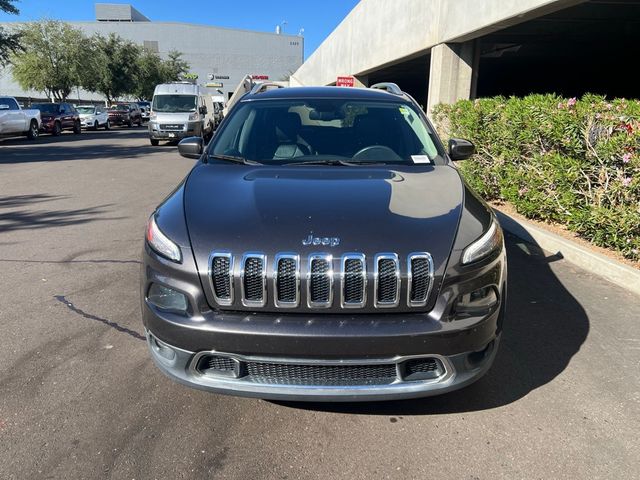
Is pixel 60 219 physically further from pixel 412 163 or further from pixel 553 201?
pixel 553 201

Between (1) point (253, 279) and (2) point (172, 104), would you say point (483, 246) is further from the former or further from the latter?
(2) point (172, 104)

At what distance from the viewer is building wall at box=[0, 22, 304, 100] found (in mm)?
83375

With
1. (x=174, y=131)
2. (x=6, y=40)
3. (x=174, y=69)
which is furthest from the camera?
(x=174, y=69)

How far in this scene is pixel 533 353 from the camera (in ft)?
11.9

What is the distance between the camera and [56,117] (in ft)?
88.0

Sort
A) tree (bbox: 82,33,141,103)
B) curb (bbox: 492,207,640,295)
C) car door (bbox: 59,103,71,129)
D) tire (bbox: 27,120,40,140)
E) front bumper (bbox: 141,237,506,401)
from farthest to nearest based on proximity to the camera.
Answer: tree (bbox: 82,33,141,103) < car door (bbox: 59,103,71,129) < tire (bbox: 27,120,40,140) < curb (bbox: 492,207,640,295) < front bumper (bbox: 141,237,506,401)

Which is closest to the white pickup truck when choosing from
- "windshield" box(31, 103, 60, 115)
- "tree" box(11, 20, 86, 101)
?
"windshield" box(31, 103, 60, 115)

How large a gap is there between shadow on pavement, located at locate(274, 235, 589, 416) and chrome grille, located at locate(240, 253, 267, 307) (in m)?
0.90

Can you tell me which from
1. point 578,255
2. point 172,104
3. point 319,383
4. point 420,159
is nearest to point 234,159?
point 420,159

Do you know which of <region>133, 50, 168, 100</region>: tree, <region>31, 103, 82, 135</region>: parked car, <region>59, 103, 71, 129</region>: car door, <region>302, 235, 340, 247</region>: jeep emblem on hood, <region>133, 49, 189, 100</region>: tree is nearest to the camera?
<region>302, 235, 340, 247</region>: jeep emblem on hood

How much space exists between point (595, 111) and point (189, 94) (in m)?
18.8

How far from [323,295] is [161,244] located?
3.07ft

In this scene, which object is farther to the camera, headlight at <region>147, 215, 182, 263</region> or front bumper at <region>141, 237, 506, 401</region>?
headlight at <region>147, 215, 182, 263</region>

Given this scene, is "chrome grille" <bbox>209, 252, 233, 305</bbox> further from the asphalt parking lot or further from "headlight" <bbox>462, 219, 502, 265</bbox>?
"headlight" <bbox>462, 219, 502, 265</bbox>
